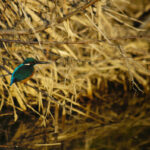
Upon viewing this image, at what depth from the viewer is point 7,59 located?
3260 millimetres

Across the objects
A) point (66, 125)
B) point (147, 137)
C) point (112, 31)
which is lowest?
point (147, 137)

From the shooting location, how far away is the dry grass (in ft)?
8.66

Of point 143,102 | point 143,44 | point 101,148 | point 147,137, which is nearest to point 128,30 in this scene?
point 143,44

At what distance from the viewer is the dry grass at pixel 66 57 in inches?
104

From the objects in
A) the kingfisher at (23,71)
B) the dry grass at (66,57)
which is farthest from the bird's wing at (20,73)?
the dry grass at (66,57)

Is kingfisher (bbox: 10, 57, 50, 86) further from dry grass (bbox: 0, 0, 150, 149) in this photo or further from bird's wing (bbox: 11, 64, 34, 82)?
dry grass (bbox: 0, 0, 150, 149)

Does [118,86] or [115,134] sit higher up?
[118,86]

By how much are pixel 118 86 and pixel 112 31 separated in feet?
3.63

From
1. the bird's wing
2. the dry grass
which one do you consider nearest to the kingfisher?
the bird's wing

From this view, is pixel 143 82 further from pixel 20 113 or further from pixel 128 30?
pixel 20 113

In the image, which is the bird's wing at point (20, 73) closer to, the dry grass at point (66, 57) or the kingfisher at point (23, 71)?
the kingfisher at point (23, 71)

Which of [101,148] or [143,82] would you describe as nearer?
[101,148]

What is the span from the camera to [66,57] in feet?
10.4

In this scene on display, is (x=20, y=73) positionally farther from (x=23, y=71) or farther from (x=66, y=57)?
(x=66, y=57)
